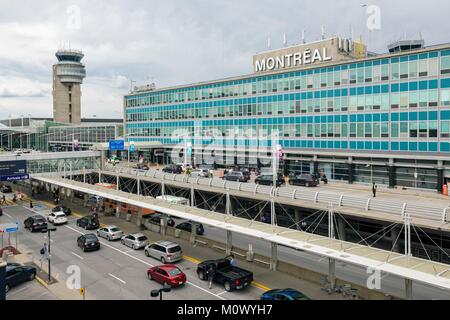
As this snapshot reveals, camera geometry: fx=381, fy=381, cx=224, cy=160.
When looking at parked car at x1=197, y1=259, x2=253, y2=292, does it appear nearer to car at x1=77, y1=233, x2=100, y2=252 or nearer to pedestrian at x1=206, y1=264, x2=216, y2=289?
pedestrian at x1=206, y1=264, x2=216, y2=289

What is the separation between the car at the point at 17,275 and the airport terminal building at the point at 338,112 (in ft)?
133

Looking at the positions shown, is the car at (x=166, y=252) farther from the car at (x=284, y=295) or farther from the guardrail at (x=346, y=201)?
the guardrail at (x=346, y=201)

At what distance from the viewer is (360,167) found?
170 ft

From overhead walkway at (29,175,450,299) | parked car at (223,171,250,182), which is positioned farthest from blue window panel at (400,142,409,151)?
overhead walkway at (29,175,450,299)

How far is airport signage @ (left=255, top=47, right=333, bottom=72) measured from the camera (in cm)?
6252

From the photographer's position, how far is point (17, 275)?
24.7m

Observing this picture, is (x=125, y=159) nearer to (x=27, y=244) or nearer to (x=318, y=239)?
(x=27, y=244)

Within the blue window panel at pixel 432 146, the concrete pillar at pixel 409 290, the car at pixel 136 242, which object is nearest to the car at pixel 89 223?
the car at pixel 136 242

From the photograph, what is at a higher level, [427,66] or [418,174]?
[427,66]

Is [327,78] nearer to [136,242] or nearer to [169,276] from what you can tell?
[136,242]

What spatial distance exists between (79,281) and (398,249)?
2508 cm

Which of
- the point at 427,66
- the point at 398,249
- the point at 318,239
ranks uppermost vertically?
the point at 427,66

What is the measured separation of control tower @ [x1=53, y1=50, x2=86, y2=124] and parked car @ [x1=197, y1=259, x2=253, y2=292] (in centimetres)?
16274
